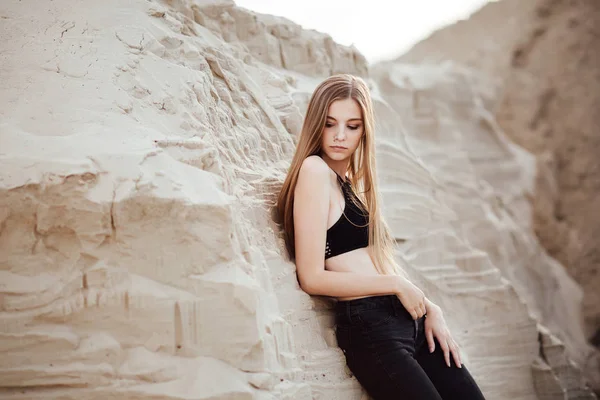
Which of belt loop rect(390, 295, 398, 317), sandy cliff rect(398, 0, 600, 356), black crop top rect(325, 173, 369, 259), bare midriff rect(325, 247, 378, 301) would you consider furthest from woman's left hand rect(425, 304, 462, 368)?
sandy cliff rect(398, 0, 600, 356)

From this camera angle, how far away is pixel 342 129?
3.00 meters

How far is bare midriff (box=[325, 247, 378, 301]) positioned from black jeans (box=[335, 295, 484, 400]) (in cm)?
12

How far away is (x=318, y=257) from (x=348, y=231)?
23cm

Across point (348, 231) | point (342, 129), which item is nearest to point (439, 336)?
point (348, 231)

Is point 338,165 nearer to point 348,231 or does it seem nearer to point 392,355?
point 348,231

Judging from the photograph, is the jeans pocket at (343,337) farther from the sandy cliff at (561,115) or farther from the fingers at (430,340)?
the sandy cliff at (561,115)

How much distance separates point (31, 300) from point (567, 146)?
10.3m

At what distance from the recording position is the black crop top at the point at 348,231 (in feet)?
9.25

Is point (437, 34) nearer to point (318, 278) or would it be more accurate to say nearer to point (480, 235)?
point (480, 235)

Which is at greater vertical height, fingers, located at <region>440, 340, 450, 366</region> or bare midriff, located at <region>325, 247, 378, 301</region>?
bare midriff, located at <region>325, 247, 378, 301</region>

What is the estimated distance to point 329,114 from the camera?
3.01 metres

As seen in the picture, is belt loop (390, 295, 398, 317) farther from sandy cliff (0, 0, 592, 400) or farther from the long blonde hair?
sandy cliff (0, 0, 592, 400)

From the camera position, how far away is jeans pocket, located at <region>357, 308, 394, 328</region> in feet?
8.77

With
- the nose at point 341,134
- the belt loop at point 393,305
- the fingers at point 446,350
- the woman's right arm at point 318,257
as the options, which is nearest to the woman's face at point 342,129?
the nose at point 341,134
